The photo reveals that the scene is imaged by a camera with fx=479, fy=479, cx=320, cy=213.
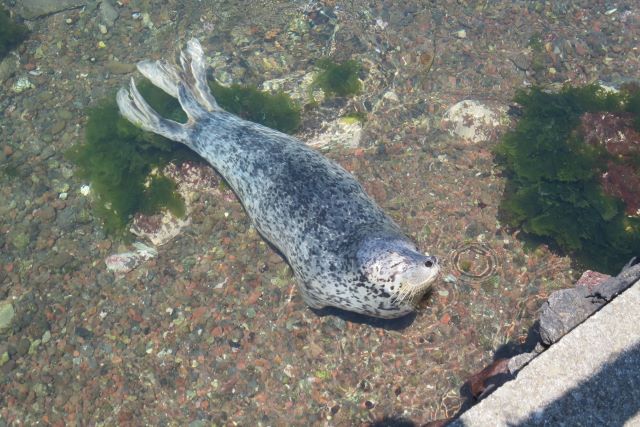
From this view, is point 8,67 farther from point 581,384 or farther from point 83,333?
point 581,384

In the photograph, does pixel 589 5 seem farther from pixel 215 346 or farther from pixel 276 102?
pixel 215 346

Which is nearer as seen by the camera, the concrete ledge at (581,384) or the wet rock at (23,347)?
the concrete ledge at (581,384)

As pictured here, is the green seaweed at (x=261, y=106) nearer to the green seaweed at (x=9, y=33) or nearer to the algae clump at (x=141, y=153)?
the algae clump at (x=141, y=153)

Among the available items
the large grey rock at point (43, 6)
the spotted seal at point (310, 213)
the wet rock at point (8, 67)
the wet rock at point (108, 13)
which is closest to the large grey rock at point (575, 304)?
the spotted seal at point (310, 213)

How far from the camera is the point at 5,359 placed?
4879mm

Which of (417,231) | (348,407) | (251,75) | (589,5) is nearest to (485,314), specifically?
(417,231)

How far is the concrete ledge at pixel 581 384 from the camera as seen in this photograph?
2773 mm

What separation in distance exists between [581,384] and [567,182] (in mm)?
2432

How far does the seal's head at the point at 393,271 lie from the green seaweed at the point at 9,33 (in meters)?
6.40

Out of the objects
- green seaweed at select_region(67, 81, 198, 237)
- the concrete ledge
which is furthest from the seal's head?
green seaweed at select_region(67, 81, 198, 237)

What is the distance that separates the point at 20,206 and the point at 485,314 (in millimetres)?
5454

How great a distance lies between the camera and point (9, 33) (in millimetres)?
6891

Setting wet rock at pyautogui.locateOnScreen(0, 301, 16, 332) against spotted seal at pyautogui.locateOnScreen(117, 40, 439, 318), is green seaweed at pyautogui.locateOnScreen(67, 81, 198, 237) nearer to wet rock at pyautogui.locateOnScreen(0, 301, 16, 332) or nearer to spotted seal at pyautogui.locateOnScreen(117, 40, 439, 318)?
spotted seal at pyautogui.locateOnScreen(117, 40, 439, 318)

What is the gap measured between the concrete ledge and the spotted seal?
894mm
